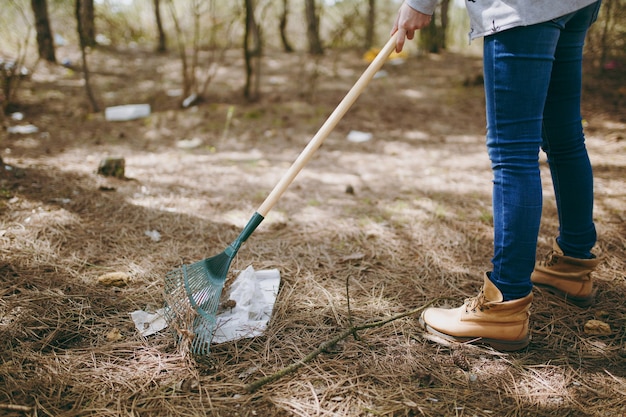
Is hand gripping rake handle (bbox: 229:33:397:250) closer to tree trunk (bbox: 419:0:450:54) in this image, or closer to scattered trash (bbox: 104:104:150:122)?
scattered trash (bbox: 104:104:150:122)

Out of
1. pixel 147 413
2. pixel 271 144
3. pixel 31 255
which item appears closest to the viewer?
pixel 147 413

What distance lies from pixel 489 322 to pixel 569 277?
20.9 inches

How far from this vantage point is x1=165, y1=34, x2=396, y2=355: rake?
4.83ft

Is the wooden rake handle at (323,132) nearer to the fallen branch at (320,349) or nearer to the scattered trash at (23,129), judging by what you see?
the fallen branch at (320,349)

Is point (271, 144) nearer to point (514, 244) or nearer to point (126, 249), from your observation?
point (126, 249)

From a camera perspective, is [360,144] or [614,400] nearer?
[614,400]

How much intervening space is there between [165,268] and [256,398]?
2.99 ft

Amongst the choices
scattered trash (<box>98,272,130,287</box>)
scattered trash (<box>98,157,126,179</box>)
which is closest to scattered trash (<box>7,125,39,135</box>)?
scattered trash (<box>98,157,126,179</box>)

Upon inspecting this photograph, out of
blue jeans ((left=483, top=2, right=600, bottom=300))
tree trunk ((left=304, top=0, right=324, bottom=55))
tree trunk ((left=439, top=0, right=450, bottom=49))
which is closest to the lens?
blue jeans ((left=483, top=2, right=600, bottom=300))

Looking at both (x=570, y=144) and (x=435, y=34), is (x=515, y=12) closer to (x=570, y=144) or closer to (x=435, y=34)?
(x=570, y=144)

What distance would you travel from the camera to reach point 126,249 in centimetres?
214

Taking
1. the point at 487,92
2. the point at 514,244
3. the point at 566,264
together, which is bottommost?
the point at 566,264

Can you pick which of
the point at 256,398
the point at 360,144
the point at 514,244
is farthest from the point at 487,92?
the point at 360,144

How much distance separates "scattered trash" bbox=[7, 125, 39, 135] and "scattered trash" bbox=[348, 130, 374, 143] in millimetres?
3204
